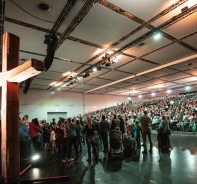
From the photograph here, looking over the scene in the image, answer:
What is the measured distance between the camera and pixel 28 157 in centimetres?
695

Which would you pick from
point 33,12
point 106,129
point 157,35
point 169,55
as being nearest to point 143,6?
point 157,35

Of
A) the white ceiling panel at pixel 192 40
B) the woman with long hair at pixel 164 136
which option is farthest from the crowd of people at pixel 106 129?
the white ceiling panel at pixel 192 40

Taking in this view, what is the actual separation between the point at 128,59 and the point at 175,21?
3.29 m

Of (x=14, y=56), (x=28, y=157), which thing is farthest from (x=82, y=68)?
(x=14, y=56)

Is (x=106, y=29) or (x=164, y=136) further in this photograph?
(x=164, y=136)

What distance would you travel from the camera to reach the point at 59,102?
52.3 feet

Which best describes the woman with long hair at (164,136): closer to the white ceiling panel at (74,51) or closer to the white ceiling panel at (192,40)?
the white ceiling panel at (192,40)

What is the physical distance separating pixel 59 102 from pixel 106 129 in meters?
9.81

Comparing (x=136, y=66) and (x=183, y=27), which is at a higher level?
(x=183, y=27)

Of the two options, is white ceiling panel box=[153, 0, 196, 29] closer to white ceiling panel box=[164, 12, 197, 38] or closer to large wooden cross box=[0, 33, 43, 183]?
white ceiling panel box=[164, 12, 197, 38]

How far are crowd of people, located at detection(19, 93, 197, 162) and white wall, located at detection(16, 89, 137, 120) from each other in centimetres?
251

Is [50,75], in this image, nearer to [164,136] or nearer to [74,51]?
[74,51]

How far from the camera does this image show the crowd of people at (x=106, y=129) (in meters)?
6.26

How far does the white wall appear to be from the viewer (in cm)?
1440
